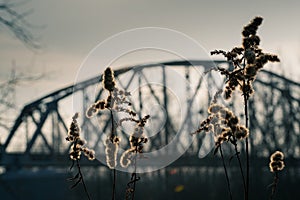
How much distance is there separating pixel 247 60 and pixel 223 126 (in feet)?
2.50

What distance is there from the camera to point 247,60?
13.8ft

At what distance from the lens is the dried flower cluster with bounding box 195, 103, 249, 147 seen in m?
4.12

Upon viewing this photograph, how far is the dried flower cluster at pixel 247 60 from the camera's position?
4.21 meters

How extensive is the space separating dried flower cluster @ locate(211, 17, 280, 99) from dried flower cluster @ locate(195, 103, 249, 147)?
0.53ft

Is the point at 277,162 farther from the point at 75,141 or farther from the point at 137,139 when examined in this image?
the point at 75,141

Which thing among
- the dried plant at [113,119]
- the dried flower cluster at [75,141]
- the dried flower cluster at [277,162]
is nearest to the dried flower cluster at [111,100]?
the dried plant at [113,119]

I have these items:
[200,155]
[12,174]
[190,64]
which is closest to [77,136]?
[12,174]

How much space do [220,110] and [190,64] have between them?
6115 centimetres

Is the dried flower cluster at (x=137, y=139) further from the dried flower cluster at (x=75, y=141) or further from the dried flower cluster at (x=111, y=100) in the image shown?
the dried flower cluster at (x=75, y=141)

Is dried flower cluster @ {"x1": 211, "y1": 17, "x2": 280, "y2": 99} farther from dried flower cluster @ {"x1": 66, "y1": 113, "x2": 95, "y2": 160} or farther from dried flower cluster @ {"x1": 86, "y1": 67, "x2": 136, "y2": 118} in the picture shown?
dried flower cluster @ {"x1": 66, "y1": 113, "x2": 95, "y2": 160}

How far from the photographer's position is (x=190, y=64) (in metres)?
65.5

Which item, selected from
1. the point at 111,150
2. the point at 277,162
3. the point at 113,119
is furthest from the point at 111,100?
the point at 277,162

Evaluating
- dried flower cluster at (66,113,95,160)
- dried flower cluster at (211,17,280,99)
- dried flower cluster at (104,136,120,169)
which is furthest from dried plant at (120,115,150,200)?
dried flower cluster at (211,17,280,99)

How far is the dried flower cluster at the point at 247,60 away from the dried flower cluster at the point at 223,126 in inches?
6.4
